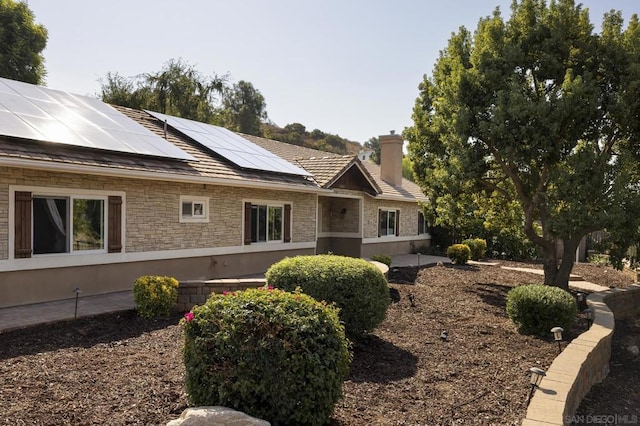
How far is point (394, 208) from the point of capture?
22578 millimetres

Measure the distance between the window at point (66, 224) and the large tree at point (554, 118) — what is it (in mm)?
8495

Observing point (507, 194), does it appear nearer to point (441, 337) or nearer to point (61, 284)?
point (441, 337)

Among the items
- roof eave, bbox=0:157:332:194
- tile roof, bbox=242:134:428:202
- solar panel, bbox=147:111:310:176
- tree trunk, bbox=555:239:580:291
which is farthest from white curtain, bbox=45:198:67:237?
tree trunk, bbox=555:239:580:291

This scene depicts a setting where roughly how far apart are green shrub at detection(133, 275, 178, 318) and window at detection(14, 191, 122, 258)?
2243 millimetres

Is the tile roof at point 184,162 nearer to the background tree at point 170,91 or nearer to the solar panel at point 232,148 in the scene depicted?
the solar panel at point 232,148

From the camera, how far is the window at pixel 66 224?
29.0 ft

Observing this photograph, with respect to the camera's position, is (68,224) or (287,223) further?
(287,223)

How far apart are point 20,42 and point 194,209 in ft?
68.1

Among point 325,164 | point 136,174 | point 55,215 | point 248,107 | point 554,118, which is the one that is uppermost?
point 248,107

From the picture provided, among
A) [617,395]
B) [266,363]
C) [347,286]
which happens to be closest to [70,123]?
[347,286]

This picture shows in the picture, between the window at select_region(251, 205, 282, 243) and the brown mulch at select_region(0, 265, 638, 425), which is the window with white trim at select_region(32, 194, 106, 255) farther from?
the window at select_region(251, 205, 282, 243)

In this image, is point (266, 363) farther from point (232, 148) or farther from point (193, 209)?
point (232, 148)

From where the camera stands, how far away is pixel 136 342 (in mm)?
6996

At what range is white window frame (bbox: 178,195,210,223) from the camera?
1195 cm
